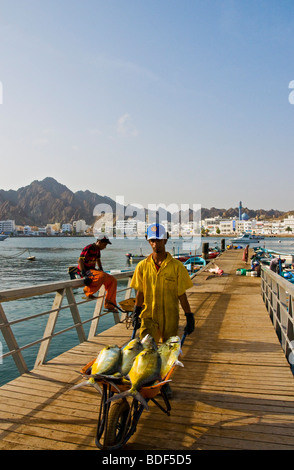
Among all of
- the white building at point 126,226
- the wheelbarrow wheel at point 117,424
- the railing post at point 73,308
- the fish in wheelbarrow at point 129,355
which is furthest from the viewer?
the white building at point 126,226

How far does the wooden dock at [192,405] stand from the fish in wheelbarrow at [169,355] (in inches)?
23.2

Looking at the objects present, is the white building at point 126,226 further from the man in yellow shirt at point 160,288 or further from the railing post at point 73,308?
the man in yellow shirt at point 160,288

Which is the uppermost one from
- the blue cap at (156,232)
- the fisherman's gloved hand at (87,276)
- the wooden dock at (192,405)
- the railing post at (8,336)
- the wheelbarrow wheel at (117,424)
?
the blue cap at (156,232)

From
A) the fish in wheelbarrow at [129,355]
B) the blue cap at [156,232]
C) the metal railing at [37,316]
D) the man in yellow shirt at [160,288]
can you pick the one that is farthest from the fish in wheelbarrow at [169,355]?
the metal railing at [37,316]

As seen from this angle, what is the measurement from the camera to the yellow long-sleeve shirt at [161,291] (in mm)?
3967

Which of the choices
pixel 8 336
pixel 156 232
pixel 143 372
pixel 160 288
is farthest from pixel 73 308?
pixel 143 372

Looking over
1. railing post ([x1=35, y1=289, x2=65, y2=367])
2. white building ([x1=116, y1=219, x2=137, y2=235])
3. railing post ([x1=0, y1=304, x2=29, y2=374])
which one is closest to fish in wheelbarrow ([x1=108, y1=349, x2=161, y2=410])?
railing post ([x1=0, y1=304, x2=29, y2=374])

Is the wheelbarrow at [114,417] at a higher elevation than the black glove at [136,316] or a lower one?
lower

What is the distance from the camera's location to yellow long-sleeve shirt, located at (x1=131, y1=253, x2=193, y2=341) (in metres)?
3.97

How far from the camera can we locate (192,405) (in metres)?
3.58

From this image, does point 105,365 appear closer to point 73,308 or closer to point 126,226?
point 73,308

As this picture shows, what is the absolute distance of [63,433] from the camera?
9.76 ft

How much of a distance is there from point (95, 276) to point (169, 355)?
397cm
